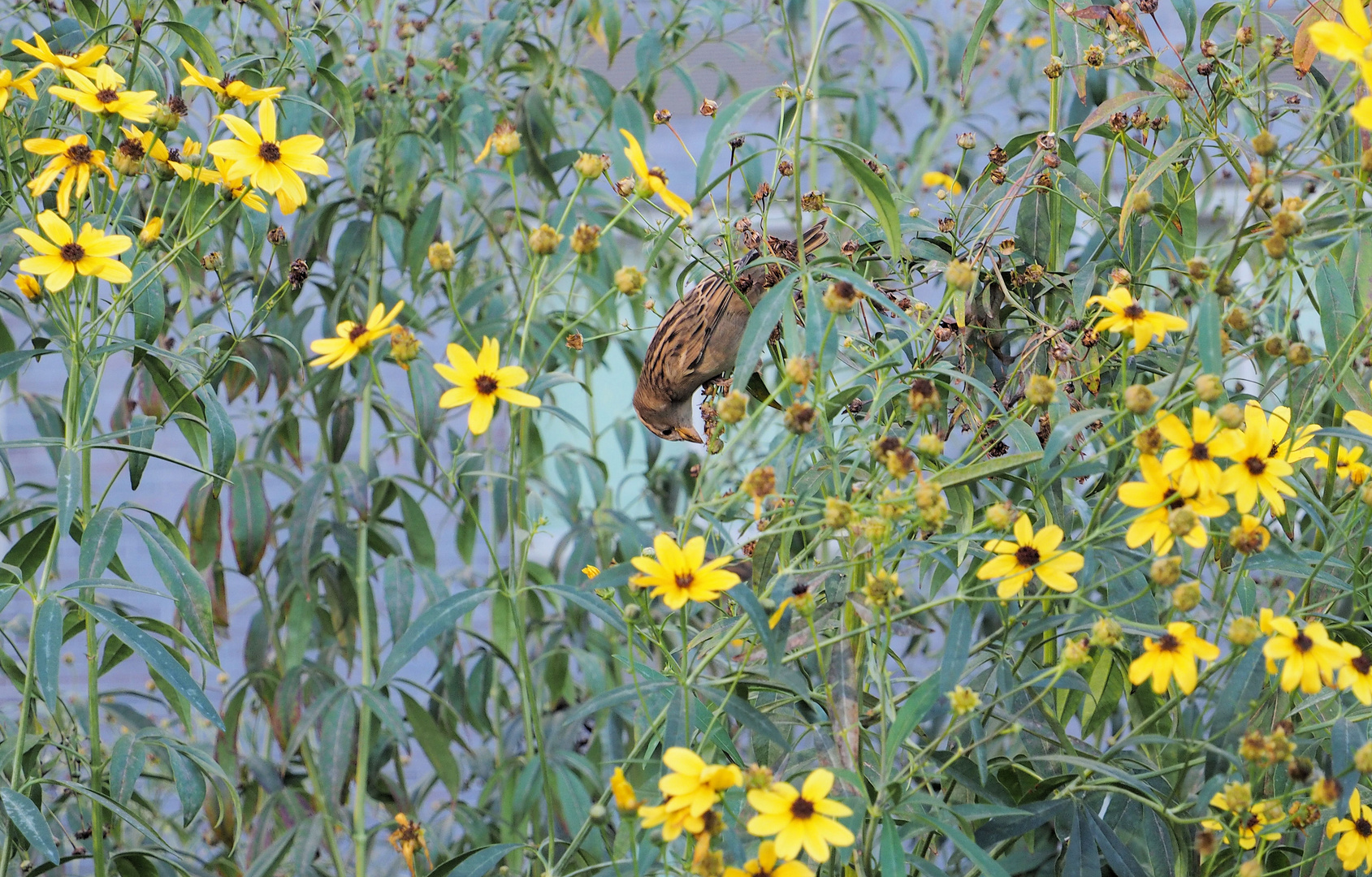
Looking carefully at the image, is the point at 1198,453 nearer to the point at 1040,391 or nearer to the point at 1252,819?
the point at 1040,391

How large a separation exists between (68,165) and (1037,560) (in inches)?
25.6

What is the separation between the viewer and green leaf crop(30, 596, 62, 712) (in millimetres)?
678

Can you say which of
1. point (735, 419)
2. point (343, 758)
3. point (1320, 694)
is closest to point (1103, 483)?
point (1320, 694)

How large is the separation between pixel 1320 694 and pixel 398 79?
3.40 ft

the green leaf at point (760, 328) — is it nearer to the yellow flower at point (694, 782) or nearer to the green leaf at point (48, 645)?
the yellow flower at point (694, 782)

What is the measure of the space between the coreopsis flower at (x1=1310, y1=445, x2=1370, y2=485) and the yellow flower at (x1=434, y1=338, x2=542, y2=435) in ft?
1.49

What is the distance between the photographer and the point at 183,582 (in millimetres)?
783

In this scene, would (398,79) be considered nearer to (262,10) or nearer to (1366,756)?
(262,10)

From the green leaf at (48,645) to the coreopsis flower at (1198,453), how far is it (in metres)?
0.64

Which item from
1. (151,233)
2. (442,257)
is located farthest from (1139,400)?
(151,233)

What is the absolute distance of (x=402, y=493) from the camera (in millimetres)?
1285

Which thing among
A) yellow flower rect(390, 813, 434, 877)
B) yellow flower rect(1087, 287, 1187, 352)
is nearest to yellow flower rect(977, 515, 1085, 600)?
yellow flower rect(1087, 287, 1187, 352)

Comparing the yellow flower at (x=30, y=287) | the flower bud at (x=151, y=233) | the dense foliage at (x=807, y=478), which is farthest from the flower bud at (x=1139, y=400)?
the yellow flower at (x=30, y=287)

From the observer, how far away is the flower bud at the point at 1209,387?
1.70 feet
